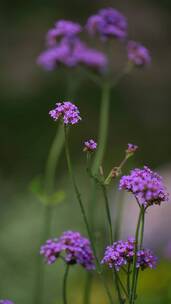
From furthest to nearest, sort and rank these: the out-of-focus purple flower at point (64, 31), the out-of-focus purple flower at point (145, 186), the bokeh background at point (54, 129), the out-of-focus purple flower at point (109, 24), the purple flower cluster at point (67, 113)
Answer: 1. the bokeh background at point (54, 129)
2. the out-of-focus purple flower at point (64, 31)
3. the out-of-focus purple flower at point (109, 24)
4. the purple flower cluster at point (67, 113)
5. the out-of-focus purple flower at point (145, 186)

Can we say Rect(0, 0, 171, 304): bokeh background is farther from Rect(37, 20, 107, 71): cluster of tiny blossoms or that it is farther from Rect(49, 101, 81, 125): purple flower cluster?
Rect(49, 101, 81, 125): purple flower cluster

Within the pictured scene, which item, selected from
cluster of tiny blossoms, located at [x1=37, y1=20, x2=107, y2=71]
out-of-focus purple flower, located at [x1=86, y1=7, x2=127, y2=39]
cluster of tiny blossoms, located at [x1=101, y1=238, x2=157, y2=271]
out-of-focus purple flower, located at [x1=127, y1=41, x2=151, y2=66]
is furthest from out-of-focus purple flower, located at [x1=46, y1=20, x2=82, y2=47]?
cluster of tiny blossoms, located at [x1=101, y1=238, x2=157, y2=271]

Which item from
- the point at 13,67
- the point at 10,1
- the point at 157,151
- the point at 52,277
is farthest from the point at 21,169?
the point at 10,1

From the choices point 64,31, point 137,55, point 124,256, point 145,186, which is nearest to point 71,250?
point 124,256

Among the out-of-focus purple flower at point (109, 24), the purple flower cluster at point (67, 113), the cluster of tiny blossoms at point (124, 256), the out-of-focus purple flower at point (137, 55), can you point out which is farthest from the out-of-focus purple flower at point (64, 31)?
the cluster of tiny blossoms at point (124, 256)

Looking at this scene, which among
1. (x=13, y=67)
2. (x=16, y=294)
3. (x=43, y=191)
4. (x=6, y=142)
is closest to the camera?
(x=43, y=191)

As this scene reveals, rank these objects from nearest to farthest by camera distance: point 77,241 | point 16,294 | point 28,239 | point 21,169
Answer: point 77,241 < point 16,294 < point 28,239 < point 21,169

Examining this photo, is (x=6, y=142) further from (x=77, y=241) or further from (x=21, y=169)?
(x=77, y=241)

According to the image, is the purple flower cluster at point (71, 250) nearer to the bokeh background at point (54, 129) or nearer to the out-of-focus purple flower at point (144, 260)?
the out-of-focus purple flower at point (144, 260)
